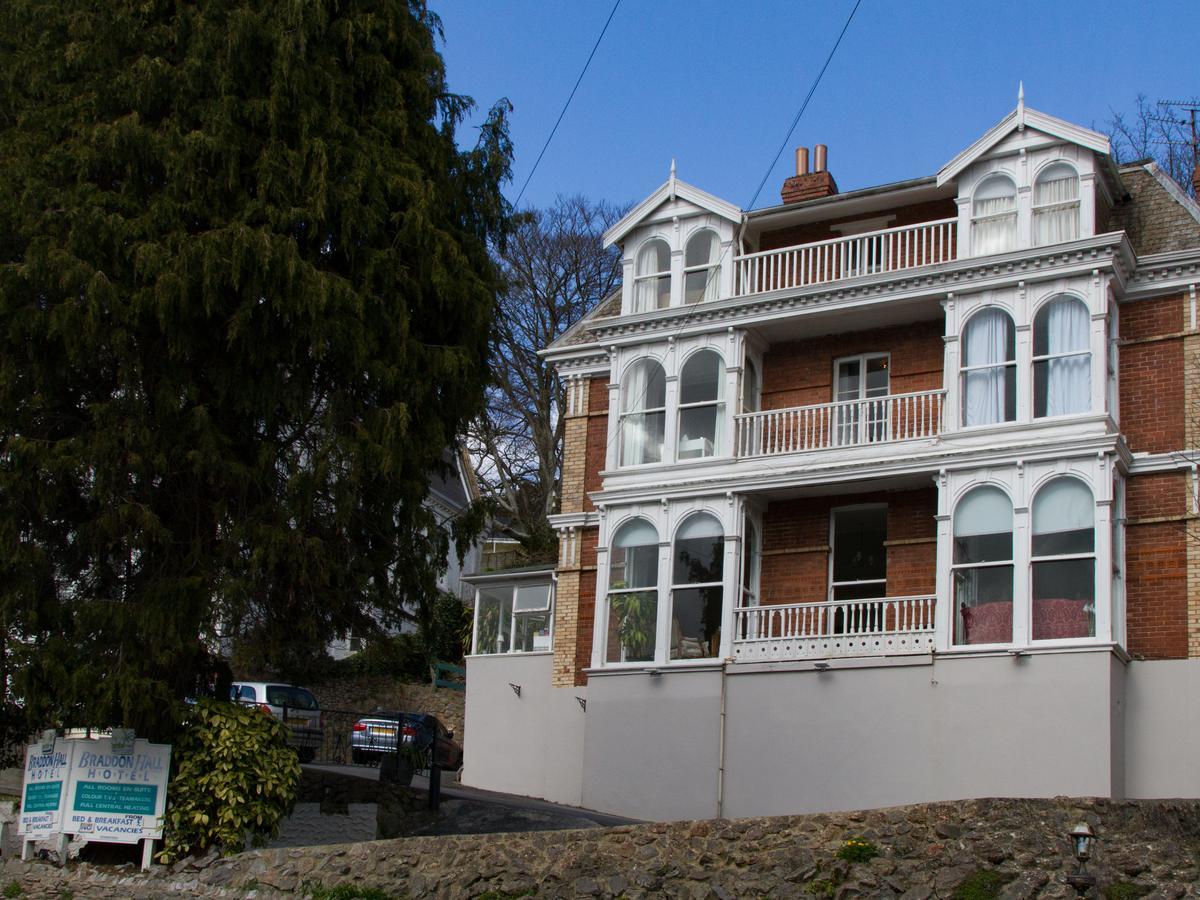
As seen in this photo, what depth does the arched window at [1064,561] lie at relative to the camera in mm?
21484

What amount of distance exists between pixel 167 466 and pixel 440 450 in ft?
12.7

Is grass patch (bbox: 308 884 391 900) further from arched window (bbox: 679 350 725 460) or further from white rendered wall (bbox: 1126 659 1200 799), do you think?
arched window (bbox: 679 350 725 460)

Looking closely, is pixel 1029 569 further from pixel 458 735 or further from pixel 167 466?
pixel 458 735

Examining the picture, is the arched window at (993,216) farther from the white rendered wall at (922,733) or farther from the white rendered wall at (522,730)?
the white rendered wall at (522,730)

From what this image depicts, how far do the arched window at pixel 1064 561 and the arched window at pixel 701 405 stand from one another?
569cm

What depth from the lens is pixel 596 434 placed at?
27.8 metres

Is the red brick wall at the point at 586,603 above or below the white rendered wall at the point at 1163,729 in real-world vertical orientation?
above

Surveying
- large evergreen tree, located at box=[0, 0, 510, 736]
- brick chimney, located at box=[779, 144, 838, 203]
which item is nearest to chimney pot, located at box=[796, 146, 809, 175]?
brick chimney, located at box=[779, 144, 838, 203]

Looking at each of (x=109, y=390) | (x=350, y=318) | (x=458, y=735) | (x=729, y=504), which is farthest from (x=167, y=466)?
Result: (x=458, y=735)

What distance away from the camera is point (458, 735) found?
34.9 meters

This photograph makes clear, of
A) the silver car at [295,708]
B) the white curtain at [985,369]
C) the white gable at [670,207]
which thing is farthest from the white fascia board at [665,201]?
the silver car at [295,708]

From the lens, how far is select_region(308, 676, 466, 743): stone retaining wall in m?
35.9

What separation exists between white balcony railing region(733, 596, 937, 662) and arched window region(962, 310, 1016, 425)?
2.95m

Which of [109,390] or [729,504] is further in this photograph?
[729,504]
